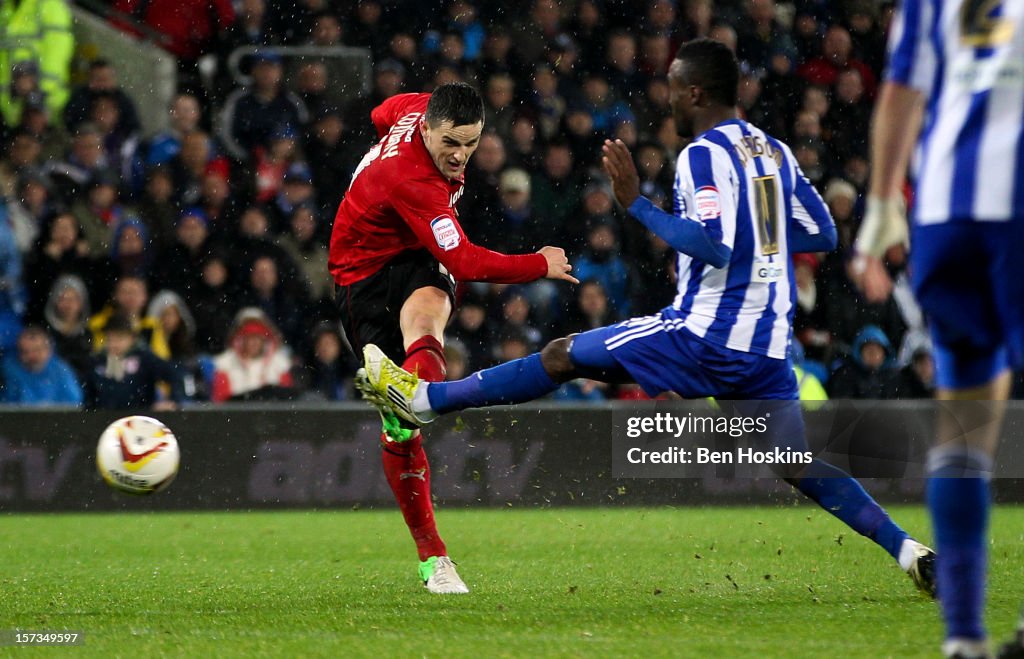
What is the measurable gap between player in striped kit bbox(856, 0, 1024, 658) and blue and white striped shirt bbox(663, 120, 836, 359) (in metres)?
1.71

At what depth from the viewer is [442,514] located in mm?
9289

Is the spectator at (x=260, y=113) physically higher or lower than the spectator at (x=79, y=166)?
higher

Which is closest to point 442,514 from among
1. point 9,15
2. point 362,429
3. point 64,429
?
point 362,429

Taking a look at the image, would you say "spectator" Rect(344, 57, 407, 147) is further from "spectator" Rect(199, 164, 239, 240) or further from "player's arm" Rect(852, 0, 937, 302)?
"player's arm" Rect(852, 0, 937, 302)

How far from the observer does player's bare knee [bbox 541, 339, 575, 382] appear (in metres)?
5.11

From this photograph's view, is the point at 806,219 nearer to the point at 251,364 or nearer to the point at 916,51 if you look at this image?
the point at 916,51

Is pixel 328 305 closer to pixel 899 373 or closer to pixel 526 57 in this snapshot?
pixel 526 57

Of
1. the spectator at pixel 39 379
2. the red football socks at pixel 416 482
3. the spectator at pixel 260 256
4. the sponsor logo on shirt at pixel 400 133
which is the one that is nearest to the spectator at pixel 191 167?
the spectator at pixel 260 256

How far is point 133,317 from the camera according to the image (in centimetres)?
984

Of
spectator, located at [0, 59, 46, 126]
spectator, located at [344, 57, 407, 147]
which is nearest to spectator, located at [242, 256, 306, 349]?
spectator, located at [344, 57, 407, 147]

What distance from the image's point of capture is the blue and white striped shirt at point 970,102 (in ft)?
9.93

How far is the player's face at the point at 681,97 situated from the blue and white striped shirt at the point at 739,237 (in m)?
0.13

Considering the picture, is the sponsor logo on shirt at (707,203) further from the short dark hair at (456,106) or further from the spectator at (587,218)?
the spectator at (587,218)

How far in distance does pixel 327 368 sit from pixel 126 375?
4.54 ft
